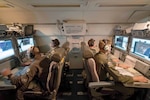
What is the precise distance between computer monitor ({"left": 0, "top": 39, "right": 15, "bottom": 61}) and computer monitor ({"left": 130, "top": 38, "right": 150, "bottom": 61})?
2.22m

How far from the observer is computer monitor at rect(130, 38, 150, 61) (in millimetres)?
1839

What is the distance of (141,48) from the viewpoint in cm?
200

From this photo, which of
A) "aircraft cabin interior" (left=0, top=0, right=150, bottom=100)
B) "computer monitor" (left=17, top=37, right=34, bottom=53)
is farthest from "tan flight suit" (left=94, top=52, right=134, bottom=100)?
"computer monitor" (left=17, top=37, right=34, bottom=53)

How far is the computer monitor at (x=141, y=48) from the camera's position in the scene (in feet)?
6.03

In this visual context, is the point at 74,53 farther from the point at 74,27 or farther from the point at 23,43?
the point at 23,43

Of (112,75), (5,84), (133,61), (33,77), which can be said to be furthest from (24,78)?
(133,61)

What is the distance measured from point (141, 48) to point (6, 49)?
224cm

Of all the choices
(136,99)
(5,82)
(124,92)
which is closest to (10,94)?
(5,82)

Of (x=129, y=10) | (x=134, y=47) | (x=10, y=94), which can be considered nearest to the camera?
(x=10, y=94)

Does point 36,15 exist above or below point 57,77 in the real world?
above

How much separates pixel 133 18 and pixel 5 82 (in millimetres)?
3322

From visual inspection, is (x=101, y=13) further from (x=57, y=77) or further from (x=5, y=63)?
(x=5, y=63)

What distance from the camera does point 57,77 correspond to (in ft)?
5.45

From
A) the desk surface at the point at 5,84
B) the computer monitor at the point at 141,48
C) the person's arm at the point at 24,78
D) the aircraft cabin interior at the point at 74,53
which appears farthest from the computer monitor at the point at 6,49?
the computer monitor at the point at 141,48
